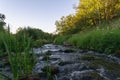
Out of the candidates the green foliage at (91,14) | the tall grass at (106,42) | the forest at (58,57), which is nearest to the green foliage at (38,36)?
the forest at (58,57)

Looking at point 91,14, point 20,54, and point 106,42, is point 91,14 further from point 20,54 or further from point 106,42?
point 20,54

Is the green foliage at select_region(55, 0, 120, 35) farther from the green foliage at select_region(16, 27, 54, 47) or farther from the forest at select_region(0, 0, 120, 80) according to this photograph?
the forest at select_region(0, 0, 120, 80)

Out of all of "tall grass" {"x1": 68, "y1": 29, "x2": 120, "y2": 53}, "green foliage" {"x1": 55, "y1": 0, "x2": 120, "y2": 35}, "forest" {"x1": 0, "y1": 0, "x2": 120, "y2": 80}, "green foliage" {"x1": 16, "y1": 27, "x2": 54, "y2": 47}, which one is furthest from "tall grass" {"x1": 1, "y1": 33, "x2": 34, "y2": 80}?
"green foliage" {"x1": 55, "y1": 0, "x2": 120, "y2": 35}

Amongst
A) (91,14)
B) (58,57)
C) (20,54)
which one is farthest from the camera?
(91,14)

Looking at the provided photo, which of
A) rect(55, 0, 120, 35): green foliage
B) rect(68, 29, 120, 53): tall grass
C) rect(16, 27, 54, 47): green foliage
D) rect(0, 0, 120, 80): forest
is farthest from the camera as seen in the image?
rect(55, 0, 120, 35): green foliage

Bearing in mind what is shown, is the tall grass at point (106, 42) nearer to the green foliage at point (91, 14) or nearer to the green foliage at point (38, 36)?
the green foliage at point (38, 36)

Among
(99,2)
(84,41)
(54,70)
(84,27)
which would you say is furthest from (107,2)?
(54,70)

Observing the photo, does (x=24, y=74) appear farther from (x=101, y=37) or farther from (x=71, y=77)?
(x=101, y=37)

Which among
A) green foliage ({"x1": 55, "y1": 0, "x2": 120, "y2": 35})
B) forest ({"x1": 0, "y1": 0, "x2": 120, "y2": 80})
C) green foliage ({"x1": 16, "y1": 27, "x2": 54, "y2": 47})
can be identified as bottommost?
forest ({"x1": 0, "y1": 0, "x2": 120, "y2": 80})

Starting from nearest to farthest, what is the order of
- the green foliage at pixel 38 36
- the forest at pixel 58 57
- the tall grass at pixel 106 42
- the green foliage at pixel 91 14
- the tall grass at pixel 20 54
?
the tall grass at pixel 20 54 → the forest at pixel 58 57 → the green foliage at pixel 38 36 → the tall grass at pixel 106 42 → the green foliage at pixel 91 14

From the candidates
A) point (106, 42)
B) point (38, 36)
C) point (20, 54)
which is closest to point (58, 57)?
point (38, 36)

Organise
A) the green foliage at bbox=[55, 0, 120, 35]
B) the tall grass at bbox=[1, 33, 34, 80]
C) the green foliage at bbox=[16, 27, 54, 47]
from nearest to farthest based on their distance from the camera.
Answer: the tall grass at bbox=[1, 33, 34, 80]
the green foliage at bbox=[16, 27, 54, 47]
the green foliage at bbox=[55, 0, 120, 35]


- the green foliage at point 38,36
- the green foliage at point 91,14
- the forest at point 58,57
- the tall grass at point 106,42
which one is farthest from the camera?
the green foliage at point 91,14

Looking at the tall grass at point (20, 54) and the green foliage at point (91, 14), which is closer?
the tall grass at point (20, 54)
